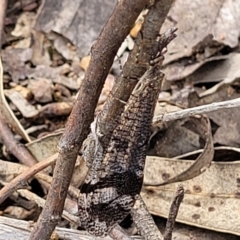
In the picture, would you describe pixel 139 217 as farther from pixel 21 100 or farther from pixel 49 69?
pixel 49 69

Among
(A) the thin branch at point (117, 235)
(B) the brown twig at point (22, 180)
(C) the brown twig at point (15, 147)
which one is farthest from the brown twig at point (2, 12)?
(A) the thin branch at point (117, 235)

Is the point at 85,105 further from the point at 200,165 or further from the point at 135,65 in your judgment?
the point at 200,165

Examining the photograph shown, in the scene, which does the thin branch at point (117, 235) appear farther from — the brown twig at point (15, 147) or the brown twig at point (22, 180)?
the brown twig at point (15, 147)

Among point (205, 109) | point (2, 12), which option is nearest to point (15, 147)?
point (2, 12)

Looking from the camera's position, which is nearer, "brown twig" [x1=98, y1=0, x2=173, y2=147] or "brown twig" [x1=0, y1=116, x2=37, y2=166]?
"brown twig" [x1=98, y1=0, x2=173, y2=147]

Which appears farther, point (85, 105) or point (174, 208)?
point (174, 208)

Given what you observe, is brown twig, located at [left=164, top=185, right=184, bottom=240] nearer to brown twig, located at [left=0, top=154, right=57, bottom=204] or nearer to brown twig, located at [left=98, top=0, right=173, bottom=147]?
brown twig, located at [left=98, top=0, right=173, bottom=147]

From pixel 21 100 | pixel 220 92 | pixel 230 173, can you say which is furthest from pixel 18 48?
pixel 230 173

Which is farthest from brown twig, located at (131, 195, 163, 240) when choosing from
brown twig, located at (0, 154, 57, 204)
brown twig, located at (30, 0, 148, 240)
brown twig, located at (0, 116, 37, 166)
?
brown twig, located at (0, 116, 37, 166)

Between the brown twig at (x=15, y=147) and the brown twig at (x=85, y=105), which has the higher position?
the brown twig at (x=85, y=105)
